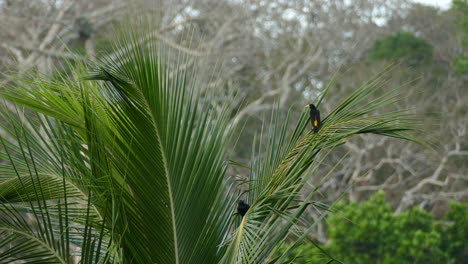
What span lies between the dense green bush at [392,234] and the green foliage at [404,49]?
616 centimetres

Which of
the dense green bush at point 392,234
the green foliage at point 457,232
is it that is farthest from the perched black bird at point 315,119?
the green foliage at point 457,232

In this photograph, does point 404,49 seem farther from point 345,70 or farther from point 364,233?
point 345,70

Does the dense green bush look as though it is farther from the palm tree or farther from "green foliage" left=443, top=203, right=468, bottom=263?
the palm tree

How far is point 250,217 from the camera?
294cm

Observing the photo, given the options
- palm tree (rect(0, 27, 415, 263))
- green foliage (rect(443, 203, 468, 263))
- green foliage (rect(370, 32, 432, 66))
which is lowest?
palm tree (rect(0, 27, 415, 263))

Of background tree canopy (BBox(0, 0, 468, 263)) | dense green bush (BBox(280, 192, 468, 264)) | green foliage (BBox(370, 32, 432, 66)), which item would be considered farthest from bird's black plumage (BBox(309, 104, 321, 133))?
green foliage (BBox(370, 32, 432, 66))

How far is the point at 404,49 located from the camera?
79.2 ft

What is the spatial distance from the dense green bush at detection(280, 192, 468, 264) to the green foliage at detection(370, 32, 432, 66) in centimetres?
616

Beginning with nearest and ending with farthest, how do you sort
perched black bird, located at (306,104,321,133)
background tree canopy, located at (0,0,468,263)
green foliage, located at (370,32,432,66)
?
1. perched black bird, located at (306,104,321,133)
2. background tree canopy, located at (0,0,468,263)
3. green foliage, located at (370,32,432,66)

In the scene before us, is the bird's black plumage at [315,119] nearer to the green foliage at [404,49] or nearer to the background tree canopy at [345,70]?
the background tree canopy at [345,70]

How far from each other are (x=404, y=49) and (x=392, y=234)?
7.60 m

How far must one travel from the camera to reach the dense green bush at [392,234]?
1786 centimetres

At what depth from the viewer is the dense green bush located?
17.9 m

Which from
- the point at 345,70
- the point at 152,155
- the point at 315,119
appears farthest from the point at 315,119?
the point at 345,70
